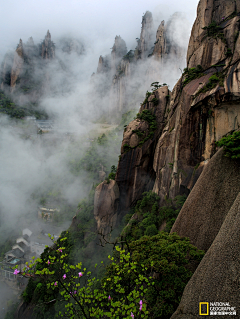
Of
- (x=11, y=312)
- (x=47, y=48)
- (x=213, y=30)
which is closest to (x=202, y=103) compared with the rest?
(x=213, y=30)

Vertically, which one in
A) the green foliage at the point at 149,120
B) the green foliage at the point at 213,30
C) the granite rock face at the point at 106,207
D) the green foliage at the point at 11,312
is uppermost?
the green foliage at the point at 213,30

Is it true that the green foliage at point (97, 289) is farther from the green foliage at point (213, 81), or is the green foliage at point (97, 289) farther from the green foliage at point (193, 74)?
the green foliage at point (193, 74)

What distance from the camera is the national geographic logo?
4.21 metres

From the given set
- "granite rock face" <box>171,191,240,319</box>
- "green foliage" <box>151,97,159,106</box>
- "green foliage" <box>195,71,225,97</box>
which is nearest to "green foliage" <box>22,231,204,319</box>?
"granite rock face" <box>171,191,240,319</box>

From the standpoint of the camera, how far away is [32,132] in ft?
200

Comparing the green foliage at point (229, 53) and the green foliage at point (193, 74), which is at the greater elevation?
the green foliage at point (229, 53)

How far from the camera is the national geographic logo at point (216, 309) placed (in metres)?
4.21

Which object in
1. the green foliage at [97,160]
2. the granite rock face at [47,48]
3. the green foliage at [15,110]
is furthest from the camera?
the granite rock face at [47,48]

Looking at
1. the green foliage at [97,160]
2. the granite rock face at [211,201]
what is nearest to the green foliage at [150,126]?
the granite rock face at [211,201]

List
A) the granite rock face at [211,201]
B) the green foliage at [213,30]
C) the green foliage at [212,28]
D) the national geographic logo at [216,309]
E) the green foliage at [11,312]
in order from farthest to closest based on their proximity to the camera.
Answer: the green foliage at [11,312] < the green foliage at [212,28] < the green foliage at [213,30] < the granite rock face at [211,201] < the national geographic logo at [216,309]

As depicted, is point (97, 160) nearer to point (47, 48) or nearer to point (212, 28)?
point (212, 28)

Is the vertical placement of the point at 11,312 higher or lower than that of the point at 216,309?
lower

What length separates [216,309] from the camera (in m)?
4.43

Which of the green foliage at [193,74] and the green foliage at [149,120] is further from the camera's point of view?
the green foliage at [149,120]
